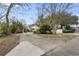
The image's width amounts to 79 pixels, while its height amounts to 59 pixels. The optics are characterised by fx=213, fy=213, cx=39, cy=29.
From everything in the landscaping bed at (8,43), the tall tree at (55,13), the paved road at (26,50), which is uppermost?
the tall tree at (55,13)

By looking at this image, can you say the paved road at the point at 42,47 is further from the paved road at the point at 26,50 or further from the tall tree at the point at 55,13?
the tall tree at the point at 55,13

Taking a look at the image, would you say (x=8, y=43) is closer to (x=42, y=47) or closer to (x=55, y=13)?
(x=42, y=47)

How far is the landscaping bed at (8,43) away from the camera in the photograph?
173 cm

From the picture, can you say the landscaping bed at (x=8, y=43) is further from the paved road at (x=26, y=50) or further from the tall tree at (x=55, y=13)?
the tall tree at (x=55, y=13)

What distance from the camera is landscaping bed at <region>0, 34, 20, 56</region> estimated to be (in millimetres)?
1734

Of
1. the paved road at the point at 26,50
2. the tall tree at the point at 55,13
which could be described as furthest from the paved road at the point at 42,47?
the tall tree at the point at 55,13

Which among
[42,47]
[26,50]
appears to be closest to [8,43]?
[26,50]

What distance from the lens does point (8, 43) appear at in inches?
68.7

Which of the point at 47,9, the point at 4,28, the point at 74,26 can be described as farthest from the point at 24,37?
the point at 74,26

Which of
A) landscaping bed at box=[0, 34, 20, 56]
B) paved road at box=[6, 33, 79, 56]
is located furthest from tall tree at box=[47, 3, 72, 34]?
landscaping bed at box=[0, 34, 20, 56]

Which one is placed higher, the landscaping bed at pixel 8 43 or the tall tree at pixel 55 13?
the tall tree at pixel 55 13

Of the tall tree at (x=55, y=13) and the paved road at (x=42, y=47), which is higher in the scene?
the tall tree at (x=55, y=13)

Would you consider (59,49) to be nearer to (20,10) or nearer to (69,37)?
(69,37)

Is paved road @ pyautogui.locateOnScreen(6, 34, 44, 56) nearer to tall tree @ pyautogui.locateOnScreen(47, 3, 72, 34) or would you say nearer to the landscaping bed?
the landscaping bed
